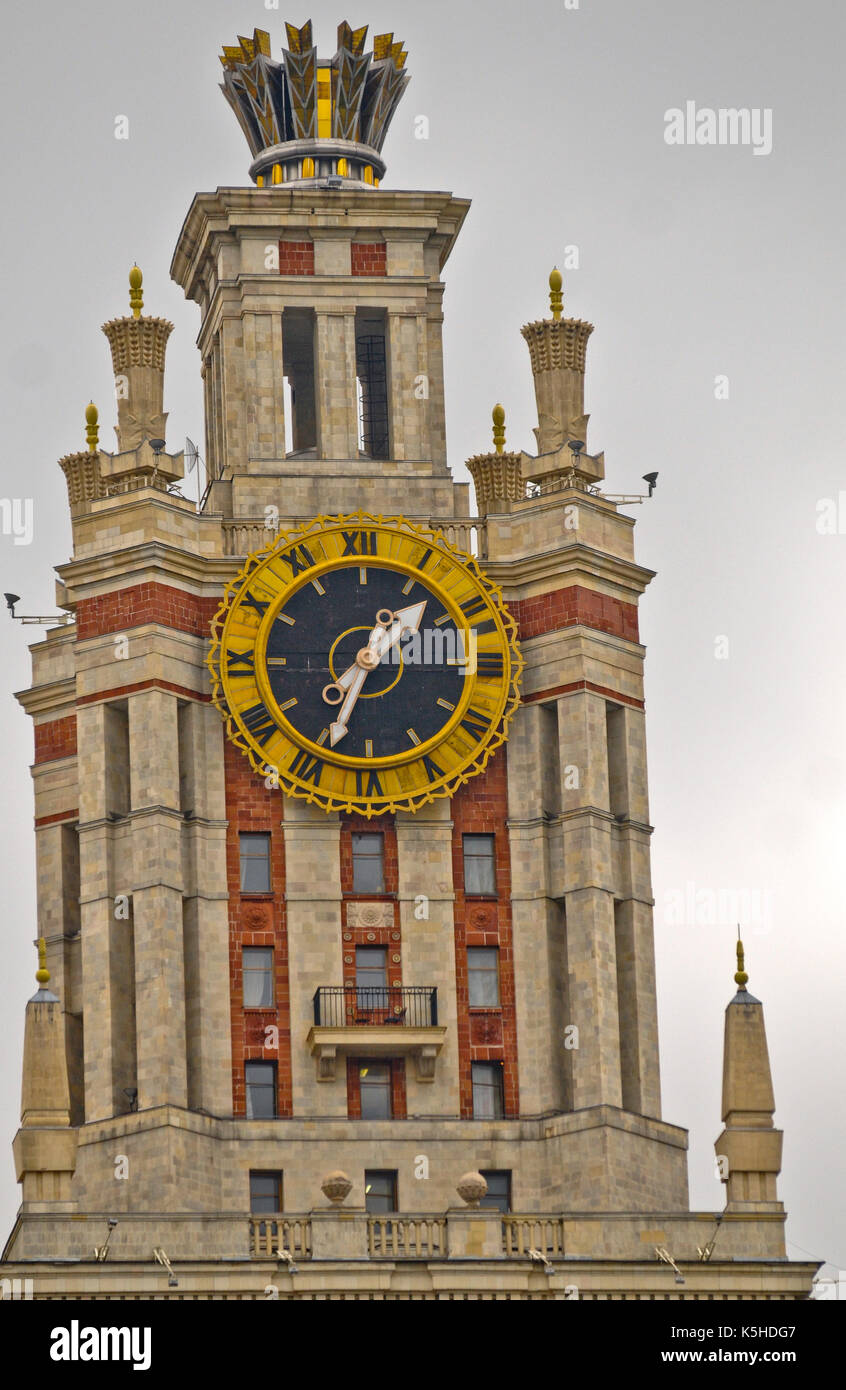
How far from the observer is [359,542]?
118 meters

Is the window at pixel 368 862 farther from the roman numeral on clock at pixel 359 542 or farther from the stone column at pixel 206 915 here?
the roman numeral on clock at pixel 359 542

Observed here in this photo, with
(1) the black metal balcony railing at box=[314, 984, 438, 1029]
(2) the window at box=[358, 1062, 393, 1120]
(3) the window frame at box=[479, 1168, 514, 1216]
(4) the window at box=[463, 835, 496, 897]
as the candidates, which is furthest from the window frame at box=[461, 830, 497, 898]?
(3) the window frame at box=[479, 1168, 514, 1216]

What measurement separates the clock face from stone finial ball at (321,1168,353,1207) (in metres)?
10.0

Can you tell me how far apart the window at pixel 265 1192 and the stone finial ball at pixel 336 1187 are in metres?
3.41

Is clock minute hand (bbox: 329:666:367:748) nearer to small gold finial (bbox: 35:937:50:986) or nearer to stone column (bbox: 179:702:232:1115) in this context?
stone column (bbox: 179:702:232:1115)

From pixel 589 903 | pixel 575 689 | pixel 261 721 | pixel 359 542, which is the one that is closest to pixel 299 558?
pixel 359 542

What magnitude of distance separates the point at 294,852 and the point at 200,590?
20.8ft

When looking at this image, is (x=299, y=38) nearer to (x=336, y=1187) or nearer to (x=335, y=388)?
(x=335, y=388)

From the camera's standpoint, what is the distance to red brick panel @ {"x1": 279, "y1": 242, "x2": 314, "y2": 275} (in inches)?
4761

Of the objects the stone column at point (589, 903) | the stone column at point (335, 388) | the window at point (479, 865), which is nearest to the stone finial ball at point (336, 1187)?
the stone column at point (589, 903)
